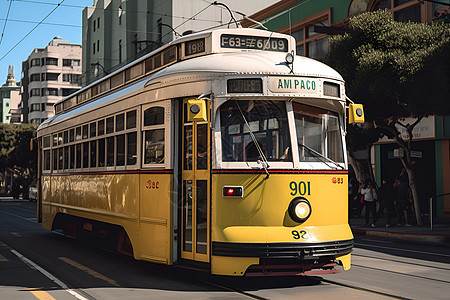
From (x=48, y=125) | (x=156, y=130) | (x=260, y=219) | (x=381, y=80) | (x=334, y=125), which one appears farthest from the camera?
(x=381, y=80)

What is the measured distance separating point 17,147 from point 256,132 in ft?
185

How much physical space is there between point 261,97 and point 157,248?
2570 mm

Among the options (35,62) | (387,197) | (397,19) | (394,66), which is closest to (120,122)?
(394,66)

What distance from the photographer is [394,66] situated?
17938 mm

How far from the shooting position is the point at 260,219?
23.9 ft

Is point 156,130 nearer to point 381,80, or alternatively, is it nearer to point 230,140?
point 230,140

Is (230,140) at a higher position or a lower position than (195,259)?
higher

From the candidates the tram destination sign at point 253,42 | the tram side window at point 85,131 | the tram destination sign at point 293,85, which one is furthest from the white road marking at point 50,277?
the tram destination sign at point 253,42

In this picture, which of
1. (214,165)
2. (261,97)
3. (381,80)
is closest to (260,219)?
(214,165)

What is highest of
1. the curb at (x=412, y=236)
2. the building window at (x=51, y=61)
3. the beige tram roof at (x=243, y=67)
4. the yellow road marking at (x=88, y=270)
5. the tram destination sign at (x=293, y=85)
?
the building window at (x=51, y=61)

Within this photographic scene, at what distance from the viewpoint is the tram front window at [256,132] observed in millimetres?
7414

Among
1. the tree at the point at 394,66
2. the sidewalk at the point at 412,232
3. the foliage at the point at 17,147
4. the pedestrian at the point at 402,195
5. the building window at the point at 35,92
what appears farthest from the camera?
the building window at the point at 35,92

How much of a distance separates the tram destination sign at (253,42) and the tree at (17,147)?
174 ft

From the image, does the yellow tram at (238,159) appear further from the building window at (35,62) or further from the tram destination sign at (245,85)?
the building window at (35,62)
